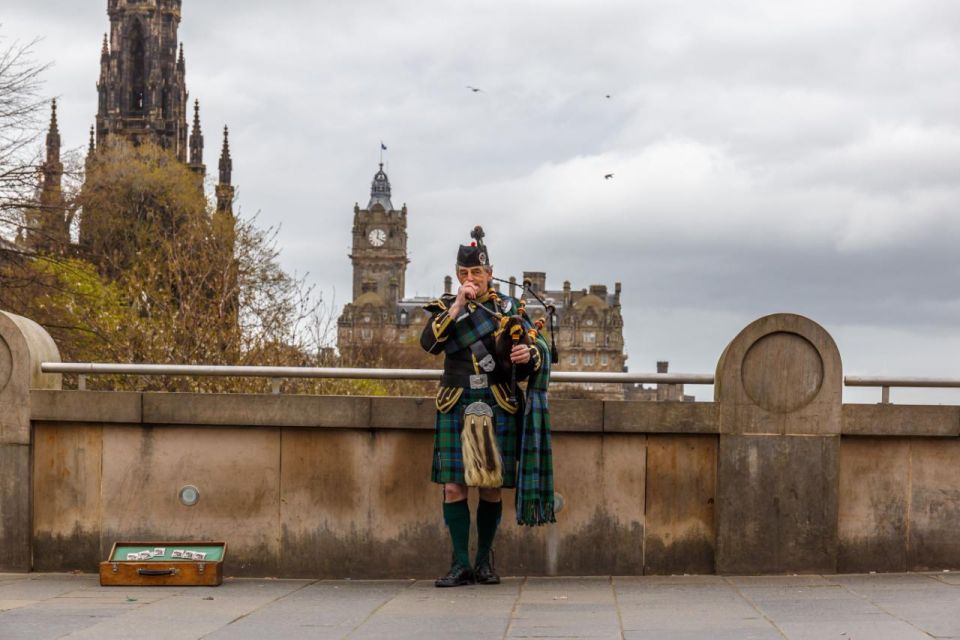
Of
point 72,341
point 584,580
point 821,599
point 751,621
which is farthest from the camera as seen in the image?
point 72,341

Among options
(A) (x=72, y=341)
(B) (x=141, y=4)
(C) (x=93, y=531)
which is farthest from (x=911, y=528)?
(B) (x=141, y=4)

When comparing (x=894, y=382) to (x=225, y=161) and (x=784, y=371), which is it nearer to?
(x=784, y=371)

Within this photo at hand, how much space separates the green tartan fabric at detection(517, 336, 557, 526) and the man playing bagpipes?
3.7 inches

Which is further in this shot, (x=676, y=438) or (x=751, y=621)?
(x=676, y=438)

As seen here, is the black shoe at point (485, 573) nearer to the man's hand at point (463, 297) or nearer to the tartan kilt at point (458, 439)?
the tartan kilt at point (458, 439)

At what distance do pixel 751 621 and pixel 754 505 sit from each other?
6.77 feet

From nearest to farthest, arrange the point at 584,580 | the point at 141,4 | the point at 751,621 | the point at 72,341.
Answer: the point at 751,621, the point at 584,580, the point at 72,341, the point at 141,4

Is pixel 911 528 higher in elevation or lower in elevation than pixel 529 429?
lower

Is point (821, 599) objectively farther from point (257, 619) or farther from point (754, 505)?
point (257, 619)

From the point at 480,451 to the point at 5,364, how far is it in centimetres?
344

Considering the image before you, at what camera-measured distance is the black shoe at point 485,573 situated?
9.59m

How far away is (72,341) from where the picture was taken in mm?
36219

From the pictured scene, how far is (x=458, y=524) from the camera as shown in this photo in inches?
370

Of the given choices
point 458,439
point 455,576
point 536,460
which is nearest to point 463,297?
point 458,439
